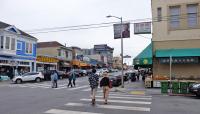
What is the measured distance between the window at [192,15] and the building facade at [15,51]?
85.7 feet

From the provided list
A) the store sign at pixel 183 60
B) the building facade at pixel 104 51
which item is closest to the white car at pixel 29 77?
the store sign at pixel 183 60

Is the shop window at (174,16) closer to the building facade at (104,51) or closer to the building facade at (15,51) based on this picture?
the building facade at (15,51)

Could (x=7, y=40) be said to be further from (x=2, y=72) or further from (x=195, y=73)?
(x=195, y=73)

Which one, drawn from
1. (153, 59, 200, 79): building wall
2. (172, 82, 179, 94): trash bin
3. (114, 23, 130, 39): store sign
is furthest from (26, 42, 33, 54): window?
(172, 82, 179, 94): trash bin

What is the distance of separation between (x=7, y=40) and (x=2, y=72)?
4646 mm

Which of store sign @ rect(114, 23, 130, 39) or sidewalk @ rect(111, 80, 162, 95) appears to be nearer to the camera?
sidewalk @ rect(111, 80, 162, 95)

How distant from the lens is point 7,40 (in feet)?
146

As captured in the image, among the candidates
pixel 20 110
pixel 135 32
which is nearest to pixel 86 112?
pixel 20 110

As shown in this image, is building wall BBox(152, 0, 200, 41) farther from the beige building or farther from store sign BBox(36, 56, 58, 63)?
store sign BBox(36, 56, 58, 63)

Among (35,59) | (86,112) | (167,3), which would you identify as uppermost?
(167,3)

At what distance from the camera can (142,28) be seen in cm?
2808

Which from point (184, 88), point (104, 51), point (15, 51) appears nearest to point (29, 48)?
point (15, 51)

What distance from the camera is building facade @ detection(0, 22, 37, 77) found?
43553mm

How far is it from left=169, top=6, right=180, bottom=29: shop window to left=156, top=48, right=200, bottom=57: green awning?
8.04 feet
